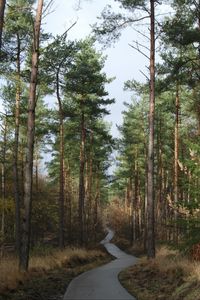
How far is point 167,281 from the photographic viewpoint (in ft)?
44.6

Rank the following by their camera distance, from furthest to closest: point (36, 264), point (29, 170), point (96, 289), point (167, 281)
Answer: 1. point (36, 264)
2. point (29, 170)
3. point (96, 289)
4. point (167, 281)

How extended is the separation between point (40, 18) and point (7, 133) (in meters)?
19.6

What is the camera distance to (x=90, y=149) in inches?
1737

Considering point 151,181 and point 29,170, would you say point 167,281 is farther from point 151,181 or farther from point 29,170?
point 151,181

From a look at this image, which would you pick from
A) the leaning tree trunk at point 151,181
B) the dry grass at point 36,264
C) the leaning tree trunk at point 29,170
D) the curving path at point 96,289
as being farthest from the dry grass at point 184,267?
the leaning tree trunk at point 29,170

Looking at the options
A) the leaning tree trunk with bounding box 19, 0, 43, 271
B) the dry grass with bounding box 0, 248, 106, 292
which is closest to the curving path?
the dry grass with bounding box 0, 248, 106, 292

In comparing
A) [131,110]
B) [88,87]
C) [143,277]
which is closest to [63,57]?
[88,87]

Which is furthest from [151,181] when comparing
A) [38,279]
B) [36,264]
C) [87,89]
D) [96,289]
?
[87,89]

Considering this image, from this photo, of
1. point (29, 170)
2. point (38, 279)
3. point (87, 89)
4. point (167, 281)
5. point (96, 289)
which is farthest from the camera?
point (87, 89)

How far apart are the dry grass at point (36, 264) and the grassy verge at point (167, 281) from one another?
11.3 ft

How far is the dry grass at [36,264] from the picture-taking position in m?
13.1

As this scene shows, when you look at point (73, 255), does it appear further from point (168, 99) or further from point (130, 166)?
point (130, 166)

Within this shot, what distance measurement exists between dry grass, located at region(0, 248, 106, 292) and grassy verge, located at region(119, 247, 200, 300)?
136 inches

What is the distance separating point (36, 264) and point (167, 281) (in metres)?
7.51
